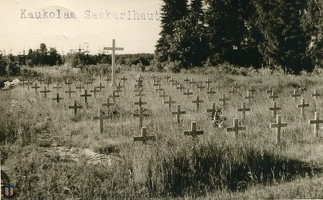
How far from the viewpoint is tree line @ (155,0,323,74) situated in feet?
98.8

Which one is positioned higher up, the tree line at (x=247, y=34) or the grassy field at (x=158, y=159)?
the tree line at (x=247, y=34)

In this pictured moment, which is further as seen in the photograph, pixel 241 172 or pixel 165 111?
pixel 165 111

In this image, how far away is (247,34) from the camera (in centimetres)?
3519

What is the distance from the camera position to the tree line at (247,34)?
30109 mm

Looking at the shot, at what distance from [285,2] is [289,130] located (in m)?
23.2

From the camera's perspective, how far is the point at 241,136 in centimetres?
951

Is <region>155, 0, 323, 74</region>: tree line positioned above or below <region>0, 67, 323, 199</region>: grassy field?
above

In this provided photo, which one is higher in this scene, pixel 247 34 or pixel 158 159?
pixel 247 34

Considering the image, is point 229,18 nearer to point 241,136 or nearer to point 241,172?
point 241,136

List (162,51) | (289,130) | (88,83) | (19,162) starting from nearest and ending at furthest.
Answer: (19,162) < (289,130) < (88,83) < (162,51)

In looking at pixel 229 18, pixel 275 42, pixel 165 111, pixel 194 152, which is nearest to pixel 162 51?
pixel 229 18

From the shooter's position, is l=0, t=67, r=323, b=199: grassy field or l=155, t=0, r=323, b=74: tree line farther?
l=155, t=0, r=323, b=74: tree line

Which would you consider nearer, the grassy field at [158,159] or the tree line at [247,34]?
the grassy field at [158,159]

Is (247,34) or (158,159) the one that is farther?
(247,34)
